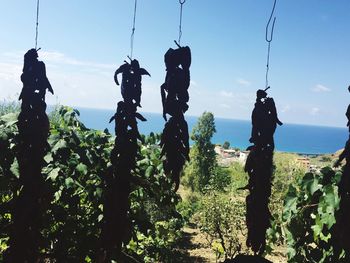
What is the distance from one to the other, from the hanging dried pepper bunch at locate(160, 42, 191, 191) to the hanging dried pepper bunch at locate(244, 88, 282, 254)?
0.39 metres

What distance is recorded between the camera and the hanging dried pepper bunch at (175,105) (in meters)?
2.02

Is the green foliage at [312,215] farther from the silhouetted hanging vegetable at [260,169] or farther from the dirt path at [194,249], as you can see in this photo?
the dirt path at [194,249]

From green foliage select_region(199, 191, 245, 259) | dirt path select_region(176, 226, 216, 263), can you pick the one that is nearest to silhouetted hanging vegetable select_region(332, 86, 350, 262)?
green foliage select_region(199, 191, 245, 259)

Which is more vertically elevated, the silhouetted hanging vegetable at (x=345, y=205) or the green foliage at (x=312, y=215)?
the silhouetted hanging vegetable at (x=345, y=205)

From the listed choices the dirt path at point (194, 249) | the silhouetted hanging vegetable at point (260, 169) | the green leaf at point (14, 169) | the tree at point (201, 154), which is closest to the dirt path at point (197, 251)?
the dirt path at point (194, 249)

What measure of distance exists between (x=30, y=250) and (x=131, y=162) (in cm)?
72

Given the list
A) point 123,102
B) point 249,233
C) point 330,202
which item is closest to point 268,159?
point 249,233

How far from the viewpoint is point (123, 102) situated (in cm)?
204

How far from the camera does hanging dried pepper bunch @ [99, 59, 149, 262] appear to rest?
1.90 meters

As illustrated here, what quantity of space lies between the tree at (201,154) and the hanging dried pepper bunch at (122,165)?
30584 millimetres

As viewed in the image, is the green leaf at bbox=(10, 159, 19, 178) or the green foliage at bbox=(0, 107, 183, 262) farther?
the green foliage at bbox=(0, 107, 183, 262)

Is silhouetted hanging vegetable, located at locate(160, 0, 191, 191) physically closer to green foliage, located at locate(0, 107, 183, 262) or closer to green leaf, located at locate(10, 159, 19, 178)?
green foliage, located at locate(0, 107, 183, 262)

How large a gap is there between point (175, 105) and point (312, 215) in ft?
10.7

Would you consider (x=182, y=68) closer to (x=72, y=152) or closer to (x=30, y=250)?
(x=30, y=250)
